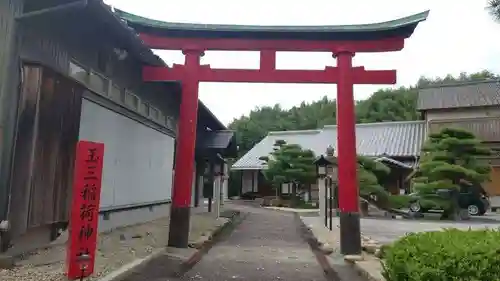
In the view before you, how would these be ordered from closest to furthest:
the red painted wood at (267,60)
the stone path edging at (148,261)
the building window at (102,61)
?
1. the stone path edging at (148,261)
2. the building window at (102,61)
3. the red painted wood at (267,60)

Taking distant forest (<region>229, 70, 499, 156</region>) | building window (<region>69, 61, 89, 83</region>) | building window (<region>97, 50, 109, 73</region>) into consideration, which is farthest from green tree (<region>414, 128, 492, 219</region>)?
distant forest (<region>229, 70, 499, 156</region>)

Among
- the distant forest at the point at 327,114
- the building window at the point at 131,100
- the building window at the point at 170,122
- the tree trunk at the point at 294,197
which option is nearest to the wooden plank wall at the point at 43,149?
the building window at the point at 131,100

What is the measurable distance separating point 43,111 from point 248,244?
22.1 feet

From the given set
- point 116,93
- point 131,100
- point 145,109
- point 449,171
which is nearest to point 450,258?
point 116,93

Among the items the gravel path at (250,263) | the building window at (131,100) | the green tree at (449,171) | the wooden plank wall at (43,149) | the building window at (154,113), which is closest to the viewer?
the wooden plank wall at (43,149)

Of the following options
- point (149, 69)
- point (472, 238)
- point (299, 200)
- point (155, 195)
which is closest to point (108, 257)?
point (149, 69)

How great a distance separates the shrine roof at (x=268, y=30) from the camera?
Answer: 10273 millimetres

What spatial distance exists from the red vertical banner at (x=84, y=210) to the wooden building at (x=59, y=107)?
1.31 metres

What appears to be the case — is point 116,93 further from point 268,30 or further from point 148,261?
point 148,261

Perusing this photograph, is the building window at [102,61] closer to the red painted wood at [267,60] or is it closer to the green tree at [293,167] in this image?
the red painted wood at [267,60]

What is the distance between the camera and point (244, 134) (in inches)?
2010

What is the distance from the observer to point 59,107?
7664 mm

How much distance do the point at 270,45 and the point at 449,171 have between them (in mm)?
14760

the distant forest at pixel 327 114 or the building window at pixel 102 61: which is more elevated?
the distant forest at pixel 327 114
